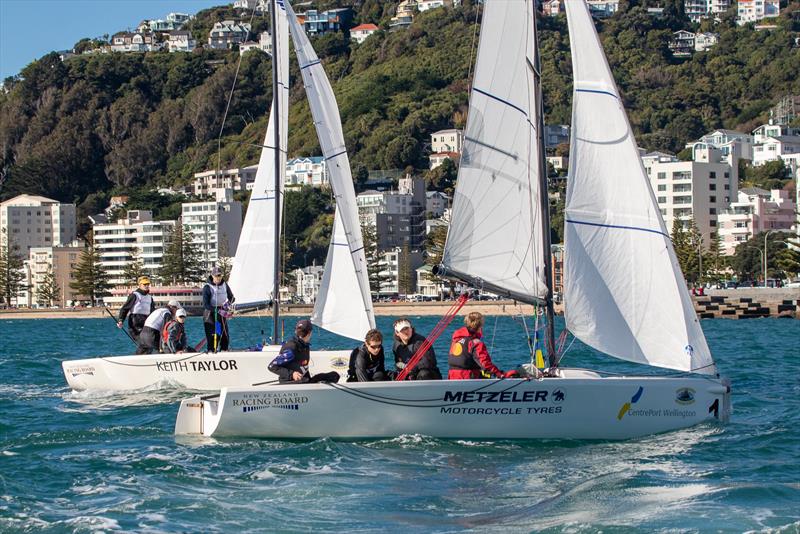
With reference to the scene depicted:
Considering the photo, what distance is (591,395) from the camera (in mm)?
15883

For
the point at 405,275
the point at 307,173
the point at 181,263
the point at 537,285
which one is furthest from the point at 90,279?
the point at 537,285

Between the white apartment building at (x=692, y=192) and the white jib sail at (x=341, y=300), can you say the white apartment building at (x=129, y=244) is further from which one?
the white jib sail at (x=341, y=300)

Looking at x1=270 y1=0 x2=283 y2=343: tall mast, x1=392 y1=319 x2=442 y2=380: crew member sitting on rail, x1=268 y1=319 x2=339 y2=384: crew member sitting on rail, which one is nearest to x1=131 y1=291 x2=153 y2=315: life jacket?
x1=270 y1=0 x2=283 y2=343: tall mast

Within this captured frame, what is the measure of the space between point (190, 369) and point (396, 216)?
141 meters

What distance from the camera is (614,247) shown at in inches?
653

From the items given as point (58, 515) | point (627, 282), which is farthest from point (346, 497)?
point (627, 282)

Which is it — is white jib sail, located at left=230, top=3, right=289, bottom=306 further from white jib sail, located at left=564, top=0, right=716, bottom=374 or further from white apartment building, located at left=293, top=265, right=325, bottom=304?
white apartment building, located at left=293, top=265, right=325, bottom=304

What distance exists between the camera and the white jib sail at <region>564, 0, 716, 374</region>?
54.0ft

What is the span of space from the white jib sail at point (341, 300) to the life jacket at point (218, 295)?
5.21ft

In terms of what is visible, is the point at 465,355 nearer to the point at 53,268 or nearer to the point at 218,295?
the point at 218,295

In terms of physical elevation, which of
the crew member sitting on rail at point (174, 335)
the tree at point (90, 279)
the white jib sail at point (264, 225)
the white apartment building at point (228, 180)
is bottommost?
the tree at point (90, 279)

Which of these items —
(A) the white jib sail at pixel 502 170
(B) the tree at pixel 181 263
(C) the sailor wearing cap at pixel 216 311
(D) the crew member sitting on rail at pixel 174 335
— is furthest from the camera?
(B) the tree at pixel 181 263

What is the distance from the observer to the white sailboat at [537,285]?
622 inches

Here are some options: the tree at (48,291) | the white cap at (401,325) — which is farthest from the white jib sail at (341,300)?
the tree at (48,291)
